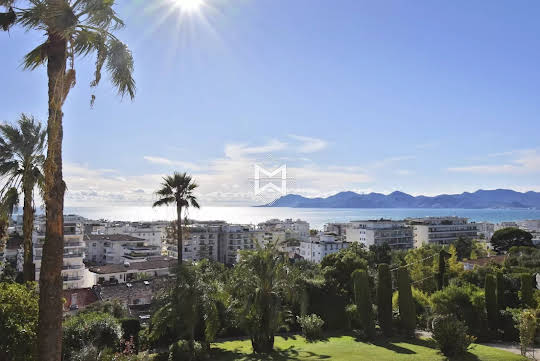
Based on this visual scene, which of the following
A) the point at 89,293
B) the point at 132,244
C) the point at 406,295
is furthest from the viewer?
the point at 132,244

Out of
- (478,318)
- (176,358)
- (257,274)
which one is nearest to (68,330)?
(176,358)

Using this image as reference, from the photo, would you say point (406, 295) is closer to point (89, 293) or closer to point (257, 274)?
point (257, 274)

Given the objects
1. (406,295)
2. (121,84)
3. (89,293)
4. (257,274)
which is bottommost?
(89,293)

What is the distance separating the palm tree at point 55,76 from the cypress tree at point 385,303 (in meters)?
17.7

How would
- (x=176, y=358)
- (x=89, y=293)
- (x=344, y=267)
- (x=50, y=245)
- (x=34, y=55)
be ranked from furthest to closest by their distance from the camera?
(x=89, y=293), (x=344, y=267), (x=176, y=358), (x=34, y=55), (x=50, y=245)

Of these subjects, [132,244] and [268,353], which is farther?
[132,244]

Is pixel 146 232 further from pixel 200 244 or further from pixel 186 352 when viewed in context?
pixel 186 352

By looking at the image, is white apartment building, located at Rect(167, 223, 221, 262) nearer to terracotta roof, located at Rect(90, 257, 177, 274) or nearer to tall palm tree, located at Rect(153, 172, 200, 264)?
terracotta roof, located at Rect(90, 257, 177, 274)

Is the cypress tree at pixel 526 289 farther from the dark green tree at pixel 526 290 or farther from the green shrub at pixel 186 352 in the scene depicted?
the green shrub at pixel 186 352

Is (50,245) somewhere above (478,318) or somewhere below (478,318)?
above

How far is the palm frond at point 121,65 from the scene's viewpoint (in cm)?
852

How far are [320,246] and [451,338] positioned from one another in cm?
6696

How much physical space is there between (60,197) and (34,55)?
332cm

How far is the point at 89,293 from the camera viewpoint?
35.9m
